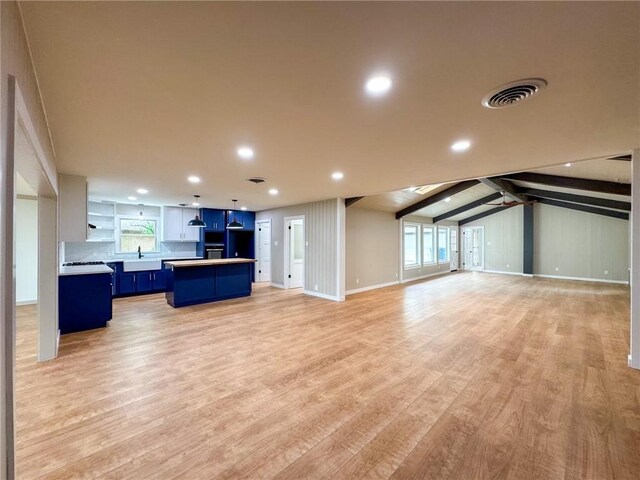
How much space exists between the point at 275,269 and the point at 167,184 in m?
4.17

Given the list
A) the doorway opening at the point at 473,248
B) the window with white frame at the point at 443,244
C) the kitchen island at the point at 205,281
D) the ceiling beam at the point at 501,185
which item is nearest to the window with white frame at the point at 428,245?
the window with white frame at the point at 443,244

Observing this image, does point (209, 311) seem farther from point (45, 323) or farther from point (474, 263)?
point (474, 263)

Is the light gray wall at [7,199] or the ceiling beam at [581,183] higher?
the ceiling beam at [581,183]

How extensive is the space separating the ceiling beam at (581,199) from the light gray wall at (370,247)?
4700 mm

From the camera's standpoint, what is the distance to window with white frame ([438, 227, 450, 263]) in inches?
451

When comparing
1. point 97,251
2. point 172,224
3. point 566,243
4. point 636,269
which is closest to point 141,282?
point 97,251

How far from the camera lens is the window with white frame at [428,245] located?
411 inches

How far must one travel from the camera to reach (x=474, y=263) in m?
12.5

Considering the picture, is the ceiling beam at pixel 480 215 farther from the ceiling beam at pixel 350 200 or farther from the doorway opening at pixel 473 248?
the ceiling beam at pixel 350 200

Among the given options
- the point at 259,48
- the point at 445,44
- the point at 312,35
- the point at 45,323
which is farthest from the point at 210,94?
the point at 45,323

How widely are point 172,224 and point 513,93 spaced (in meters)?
8.29

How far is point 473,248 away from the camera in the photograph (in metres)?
12.6

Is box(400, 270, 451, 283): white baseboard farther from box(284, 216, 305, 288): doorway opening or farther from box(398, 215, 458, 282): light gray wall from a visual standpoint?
box(284, 216, 305, 288): doorway opening

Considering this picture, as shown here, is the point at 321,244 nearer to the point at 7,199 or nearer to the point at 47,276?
the point at 47,276
